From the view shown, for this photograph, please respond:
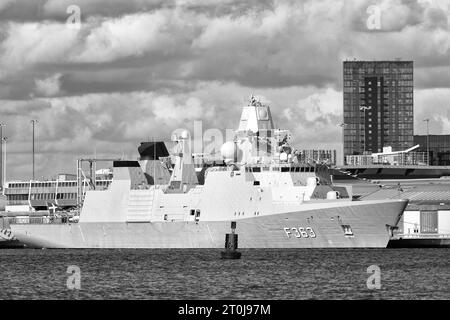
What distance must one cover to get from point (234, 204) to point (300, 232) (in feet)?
20.1

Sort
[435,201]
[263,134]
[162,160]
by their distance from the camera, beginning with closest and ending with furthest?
[263,134], [162,160], [435,201]

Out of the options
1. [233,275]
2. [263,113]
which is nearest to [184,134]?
[263,113]

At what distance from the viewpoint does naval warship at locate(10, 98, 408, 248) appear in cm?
10106

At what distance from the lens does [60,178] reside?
156875 mm

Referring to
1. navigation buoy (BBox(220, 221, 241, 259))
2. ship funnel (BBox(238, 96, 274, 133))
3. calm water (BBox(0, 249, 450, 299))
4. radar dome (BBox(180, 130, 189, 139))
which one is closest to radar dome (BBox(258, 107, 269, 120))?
ship funnel (BBox(238, 96, 274, 133))

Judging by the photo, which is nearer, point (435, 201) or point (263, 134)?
point (263, 134)

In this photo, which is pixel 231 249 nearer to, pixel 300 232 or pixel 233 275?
pixel 300 232

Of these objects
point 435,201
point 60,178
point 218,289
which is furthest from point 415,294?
point 60,178

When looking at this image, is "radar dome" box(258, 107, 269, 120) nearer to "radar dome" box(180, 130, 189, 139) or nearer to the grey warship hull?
"radar dome" box(180, 130, 189, 139)

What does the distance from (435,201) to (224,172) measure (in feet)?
148

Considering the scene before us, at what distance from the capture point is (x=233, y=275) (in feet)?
255
